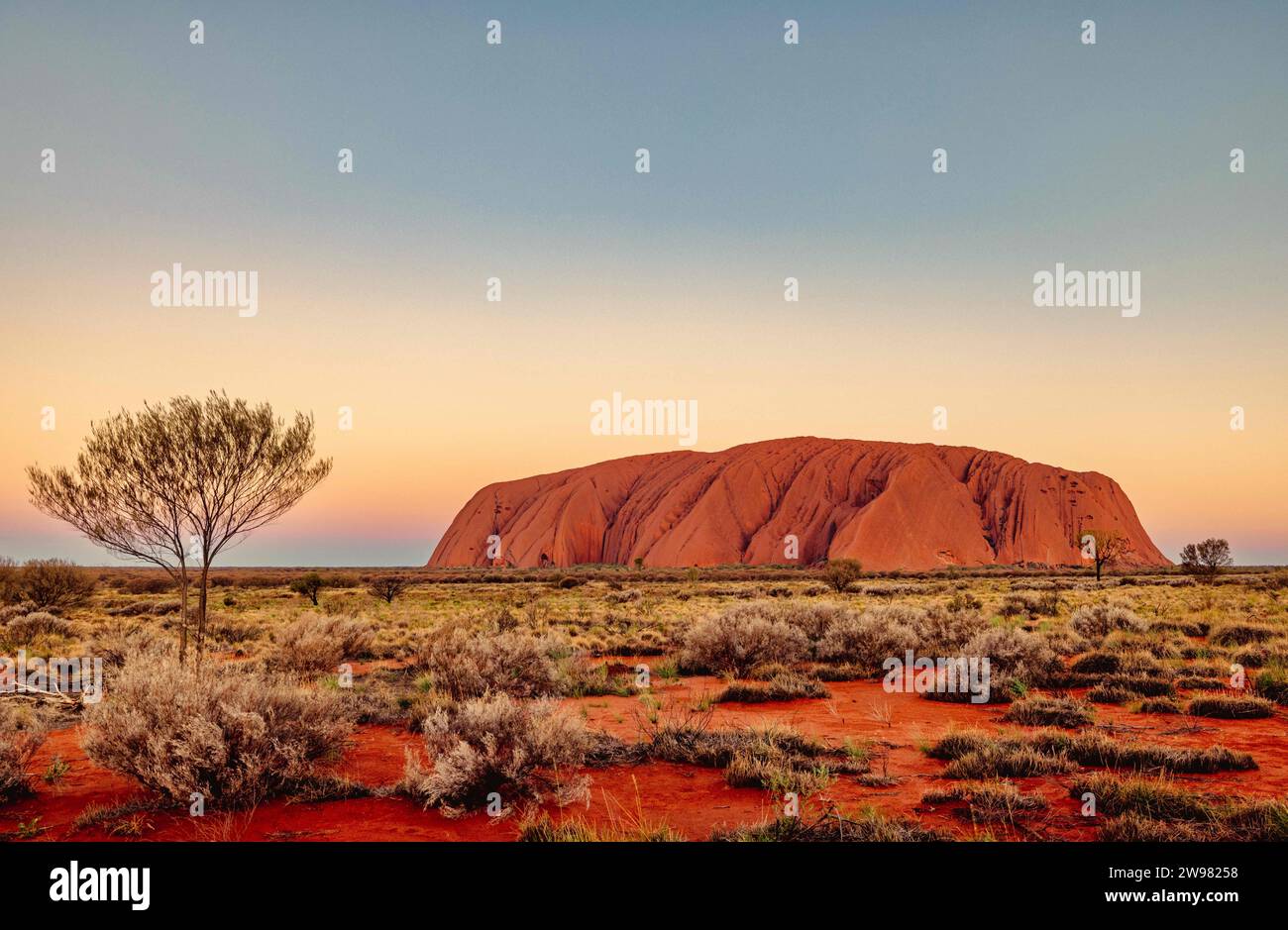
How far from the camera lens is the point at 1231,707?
9.59m

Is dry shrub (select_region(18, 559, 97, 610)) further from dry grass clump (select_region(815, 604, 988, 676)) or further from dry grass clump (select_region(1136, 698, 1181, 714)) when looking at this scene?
dry grass clump (select_region(1136, 698, 1181, 714))

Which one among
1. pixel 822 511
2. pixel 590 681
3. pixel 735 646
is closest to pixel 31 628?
pixel 590 681

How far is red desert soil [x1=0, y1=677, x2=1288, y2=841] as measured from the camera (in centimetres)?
564

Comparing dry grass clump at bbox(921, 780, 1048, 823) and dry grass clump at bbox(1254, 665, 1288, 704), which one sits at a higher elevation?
dry grass clump at bbox(921, 780, 1048, 823)

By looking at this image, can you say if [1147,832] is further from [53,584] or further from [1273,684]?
[53,584]

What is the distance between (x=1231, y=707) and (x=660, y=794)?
320 inches

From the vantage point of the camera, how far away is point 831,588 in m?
39.9

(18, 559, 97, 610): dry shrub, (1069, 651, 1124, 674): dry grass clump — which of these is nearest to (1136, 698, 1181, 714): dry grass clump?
(1069, 651, 1124, 674): dry grass clump

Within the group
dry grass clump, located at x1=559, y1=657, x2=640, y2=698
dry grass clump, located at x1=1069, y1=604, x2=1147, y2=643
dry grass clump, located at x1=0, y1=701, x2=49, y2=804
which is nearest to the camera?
dry grass clump, located at x1=0, y1=701, x2=49, y2=804

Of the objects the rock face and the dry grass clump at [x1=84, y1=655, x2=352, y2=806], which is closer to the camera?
the dry grass clump at [x1=84, y1=655, x2=352, y2=806]

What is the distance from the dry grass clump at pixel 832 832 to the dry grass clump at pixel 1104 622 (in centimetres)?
1412

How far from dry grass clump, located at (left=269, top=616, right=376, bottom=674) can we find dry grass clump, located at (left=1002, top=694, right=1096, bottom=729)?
37.1ft
